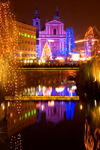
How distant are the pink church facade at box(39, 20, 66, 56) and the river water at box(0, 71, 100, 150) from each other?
6508 centimetres

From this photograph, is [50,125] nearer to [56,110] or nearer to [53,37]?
[56,110]

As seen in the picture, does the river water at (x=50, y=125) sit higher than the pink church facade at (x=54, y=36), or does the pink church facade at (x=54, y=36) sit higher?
the pink church facade at (x=54, y=36)

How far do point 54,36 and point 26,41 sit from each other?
15605 mm

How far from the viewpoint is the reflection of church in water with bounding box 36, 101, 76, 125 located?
825 inches

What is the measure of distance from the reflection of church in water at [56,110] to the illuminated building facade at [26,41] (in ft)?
160

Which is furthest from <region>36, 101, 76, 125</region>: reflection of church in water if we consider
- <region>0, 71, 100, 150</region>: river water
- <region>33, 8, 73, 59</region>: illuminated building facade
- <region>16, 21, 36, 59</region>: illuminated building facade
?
<region>33, 8, 73, 59</region>: illuminated building facade

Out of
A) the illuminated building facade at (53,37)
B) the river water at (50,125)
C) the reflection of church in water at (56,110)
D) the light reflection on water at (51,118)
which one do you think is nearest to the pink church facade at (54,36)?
the illuminated building facade at (53,37)

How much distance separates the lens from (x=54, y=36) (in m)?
93.0

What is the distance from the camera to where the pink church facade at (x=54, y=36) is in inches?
3628

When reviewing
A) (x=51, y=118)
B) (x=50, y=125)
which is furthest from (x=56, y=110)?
(x=50, y=125)

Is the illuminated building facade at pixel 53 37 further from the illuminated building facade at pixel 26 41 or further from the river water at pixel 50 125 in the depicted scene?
the river water at pixel 50 125

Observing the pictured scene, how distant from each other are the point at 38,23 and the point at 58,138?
84.4 meters

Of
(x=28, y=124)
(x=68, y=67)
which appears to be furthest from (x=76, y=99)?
(x=68, y=67)

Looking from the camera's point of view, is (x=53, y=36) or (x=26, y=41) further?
(x=53, y=36)
